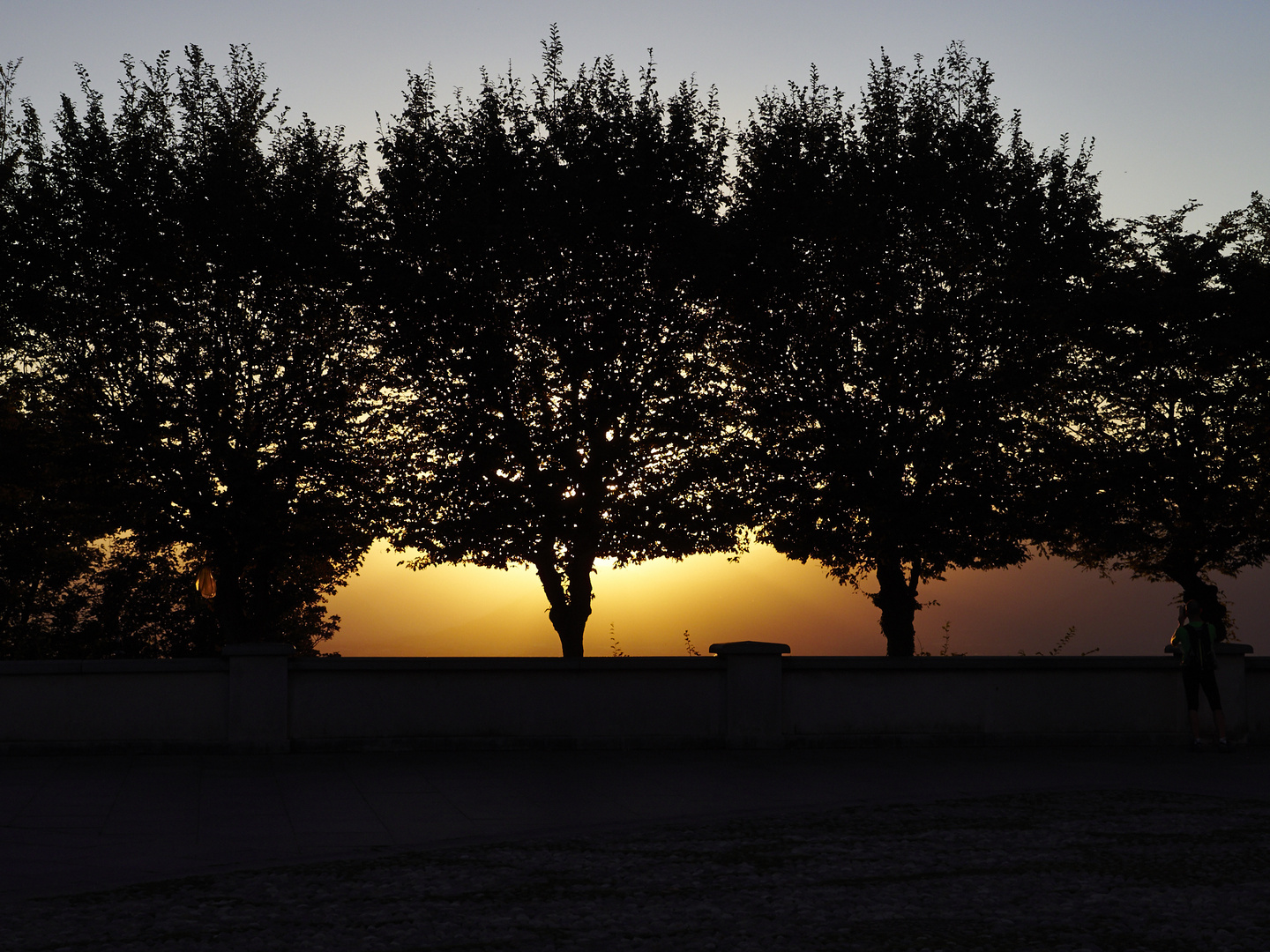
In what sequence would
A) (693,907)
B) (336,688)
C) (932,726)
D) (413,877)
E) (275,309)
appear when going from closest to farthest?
(693,907) → (413,877) → (336,688) → (932,726) → (275,309)

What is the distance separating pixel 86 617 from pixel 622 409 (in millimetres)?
23798

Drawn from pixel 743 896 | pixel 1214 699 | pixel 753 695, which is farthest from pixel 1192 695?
pixel 743 896

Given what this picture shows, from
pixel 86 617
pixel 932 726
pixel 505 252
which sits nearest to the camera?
pixel 932 726

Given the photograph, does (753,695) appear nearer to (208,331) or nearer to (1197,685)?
(1197,685)

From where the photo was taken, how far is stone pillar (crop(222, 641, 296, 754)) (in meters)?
14.5

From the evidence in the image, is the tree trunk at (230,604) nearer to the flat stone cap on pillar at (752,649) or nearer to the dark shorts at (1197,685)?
the flat stone cap on pillar at (752,649)

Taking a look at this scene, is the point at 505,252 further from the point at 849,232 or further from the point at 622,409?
the point at 849,232

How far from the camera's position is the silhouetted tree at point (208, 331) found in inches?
936

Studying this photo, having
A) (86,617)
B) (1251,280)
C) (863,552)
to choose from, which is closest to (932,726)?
(863,552)

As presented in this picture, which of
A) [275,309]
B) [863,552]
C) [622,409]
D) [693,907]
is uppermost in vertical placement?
[275,309]

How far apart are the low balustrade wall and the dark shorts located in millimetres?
835

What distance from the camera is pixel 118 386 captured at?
2480 cm

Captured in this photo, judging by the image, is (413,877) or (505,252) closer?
(413,877)

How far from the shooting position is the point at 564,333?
22906mm
